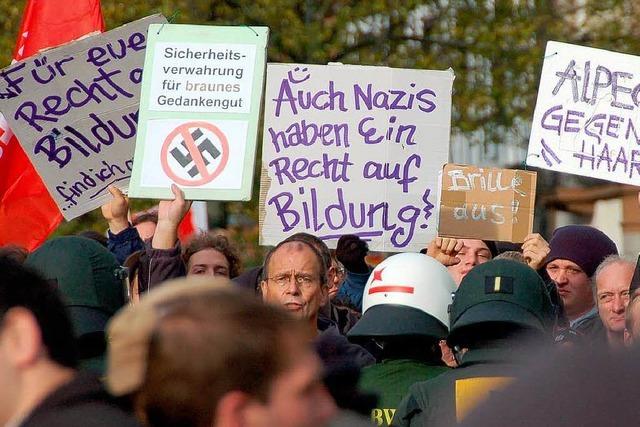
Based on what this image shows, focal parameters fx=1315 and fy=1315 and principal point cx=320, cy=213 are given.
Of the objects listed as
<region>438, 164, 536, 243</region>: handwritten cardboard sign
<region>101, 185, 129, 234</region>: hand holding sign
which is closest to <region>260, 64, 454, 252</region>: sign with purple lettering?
<region>438, 164, 536, 243</region>: handwritten cardboard sign

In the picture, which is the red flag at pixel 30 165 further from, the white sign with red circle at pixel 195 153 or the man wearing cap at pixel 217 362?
the man wearing cap at pixel 217 362

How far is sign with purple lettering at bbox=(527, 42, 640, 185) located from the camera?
21.2 feet

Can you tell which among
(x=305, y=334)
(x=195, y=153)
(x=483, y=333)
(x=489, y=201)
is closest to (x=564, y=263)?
(x=489, y=201)

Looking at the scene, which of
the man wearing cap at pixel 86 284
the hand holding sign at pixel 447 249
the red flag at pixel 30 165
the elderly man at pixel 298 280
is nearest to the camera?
the man wearing cap at pixel 86 284

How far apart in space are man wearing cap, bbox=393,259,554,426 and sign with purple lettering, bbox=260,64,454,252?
2.73 m

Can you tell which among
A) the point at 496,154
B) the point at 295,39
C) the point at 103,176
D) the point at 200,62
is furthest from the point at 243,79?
the point at 496,154

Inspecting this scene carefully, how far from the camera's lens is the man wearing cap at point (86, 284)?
10.3ft

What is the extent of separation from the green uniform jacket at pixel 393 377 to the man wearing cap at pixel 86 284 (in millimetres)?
859

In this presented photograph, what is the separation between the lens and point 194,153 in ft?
19.8

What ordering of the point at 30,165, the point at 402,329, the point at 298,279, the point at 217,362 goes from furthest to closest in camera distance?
the point at 30,165 < the point at 298,279 < the point at 402,329 < the point at 217,362

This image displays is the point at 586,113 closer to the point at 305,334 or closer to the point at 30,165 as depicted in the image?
the point at 30,165

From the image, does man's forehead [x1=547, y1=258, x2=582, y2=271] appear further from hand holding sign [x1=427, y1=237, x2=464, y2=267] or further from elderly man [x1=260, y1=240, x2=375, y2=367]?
elderly man [x1=260, y1=240, x2=375, y2=367]

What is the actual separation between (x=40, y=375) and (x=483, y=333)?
175cm

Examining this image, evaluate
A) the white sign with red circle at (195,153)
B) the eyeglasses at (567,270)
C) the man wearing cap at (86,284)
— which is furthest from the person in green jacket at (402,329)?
the eyeglasses at (567,270)
